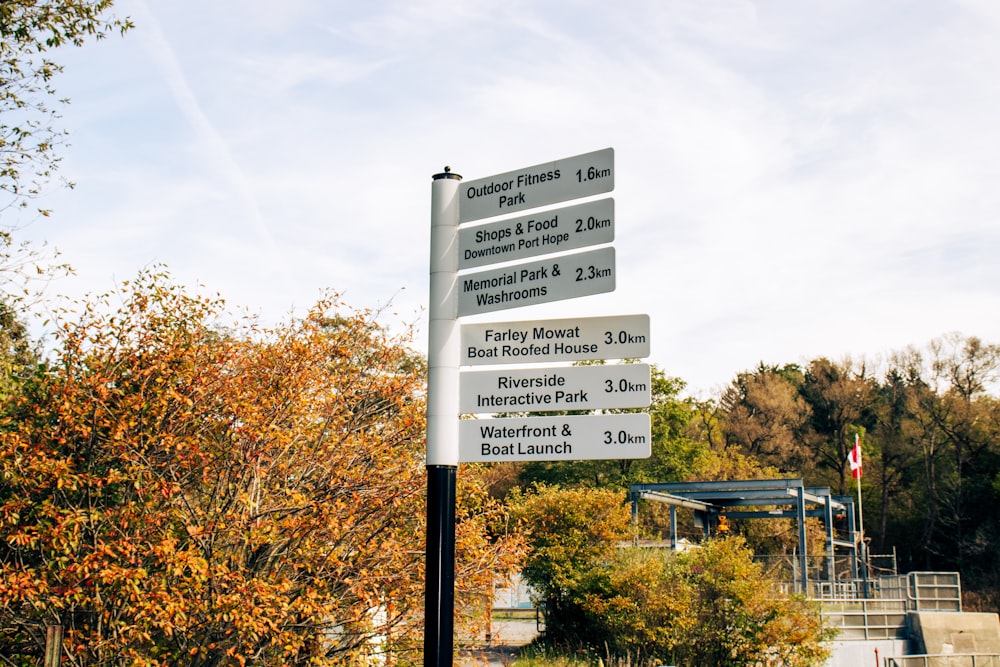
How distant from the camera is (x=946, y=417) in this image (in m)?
55.9

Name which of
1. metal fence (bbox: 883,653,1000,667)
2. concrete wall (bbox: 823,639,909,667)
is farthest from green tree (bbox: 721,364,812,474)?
concrete wall (bbox: 823,639,909,667)

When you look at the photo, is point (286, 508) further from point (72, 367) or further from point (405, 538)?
point (72, 367)

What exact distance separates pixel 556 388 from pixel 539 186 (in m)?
1.24

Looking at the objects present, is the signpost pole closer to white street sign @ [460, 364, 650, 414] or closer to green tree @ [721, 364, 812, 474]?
white street sign @ [460, 364, 650, 414]

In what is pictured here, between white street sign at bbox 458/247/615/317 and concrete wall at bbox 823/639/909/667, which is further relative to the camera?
concrete wall at bbox 823/639/909/667

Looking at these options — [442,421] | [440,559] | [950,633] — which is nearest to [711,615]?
[950,633]

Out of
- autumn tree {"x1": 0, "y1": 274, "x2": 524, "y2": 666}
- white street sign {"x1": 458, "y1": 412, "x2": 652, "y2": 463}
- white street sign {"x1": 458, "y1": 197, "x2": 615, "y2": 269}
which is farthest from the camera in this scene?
autumn tree {"x1": 0, "y1": 274, "x2": 524, "y2": 666}

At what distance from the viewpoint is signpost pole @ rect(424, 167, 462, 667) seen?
5.66m

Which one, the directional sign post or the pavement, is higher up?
the directional sign post

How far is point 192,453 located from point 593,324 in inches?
284

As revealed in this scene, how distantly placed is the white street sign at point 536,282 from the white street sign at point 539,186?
370 millimetres

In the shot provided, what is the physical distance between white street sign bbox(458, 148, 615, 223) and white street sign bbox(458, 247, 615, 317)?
1.22 feet

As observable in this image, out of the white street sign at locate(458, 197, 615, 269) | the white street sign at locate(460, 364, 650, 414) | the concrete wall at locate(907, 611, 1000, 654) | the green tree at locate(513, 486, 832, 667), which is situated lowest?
the concrete wall at locate(907, 611, 1000, 654)

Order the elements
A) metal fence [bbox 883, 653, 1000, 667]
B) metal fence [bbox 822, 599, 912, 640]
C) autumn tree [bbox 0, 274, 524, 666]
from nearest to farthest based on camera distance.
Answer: autumn tree [bbox 0, 274, 524, 666] < metal fence [bbox 883, 653, 1000, 667] < metal fence [bbox 822, 599, 912, 640]
